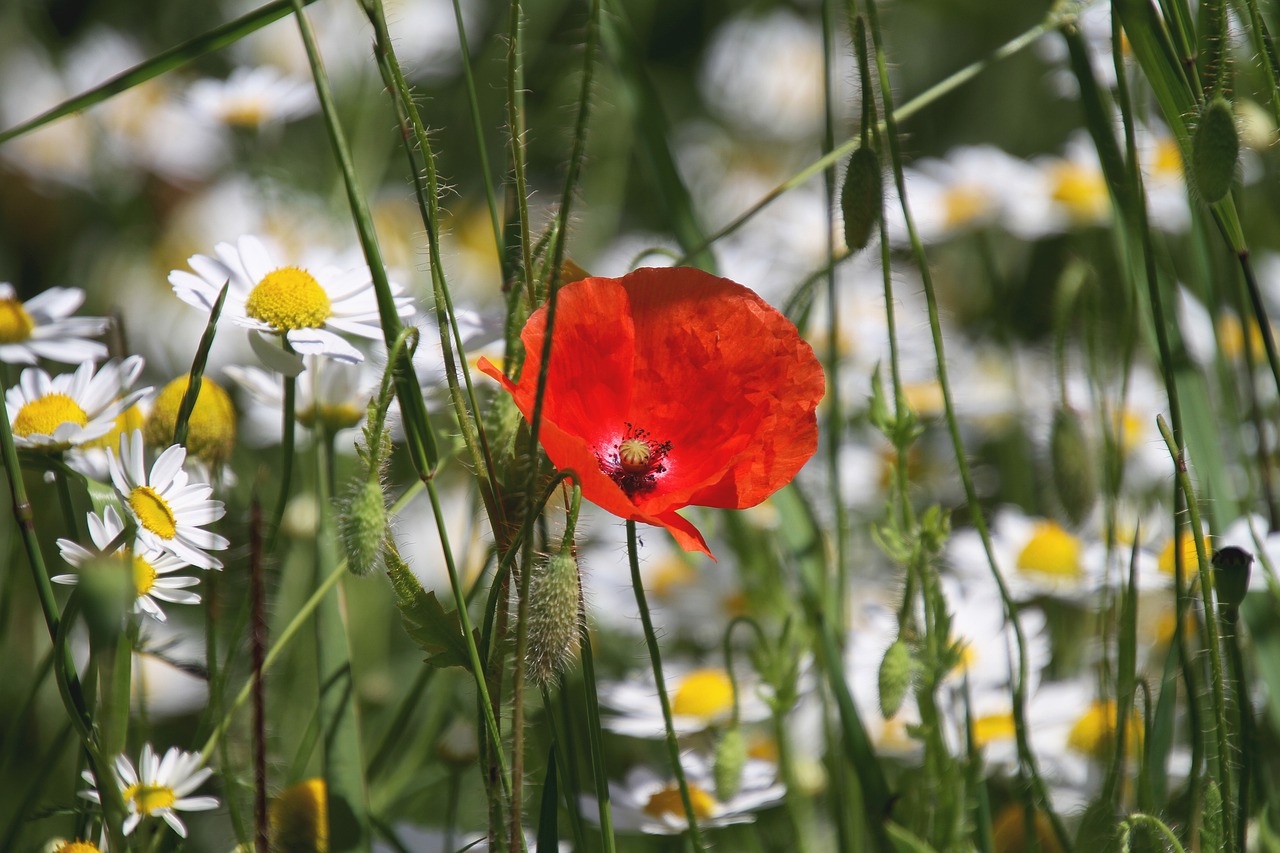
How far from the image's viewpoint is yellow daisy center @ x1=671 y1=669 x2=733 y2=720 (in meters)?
1.42

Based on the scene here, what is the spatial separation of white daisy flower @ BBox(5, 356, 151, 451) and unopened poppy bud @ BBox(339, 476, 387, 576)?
25cm

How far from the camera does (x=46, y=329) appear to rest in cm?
104

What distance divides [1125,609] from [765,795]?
15.0 inches

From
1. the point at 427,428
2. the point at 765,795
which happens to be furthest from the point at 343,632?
the point at 765,795

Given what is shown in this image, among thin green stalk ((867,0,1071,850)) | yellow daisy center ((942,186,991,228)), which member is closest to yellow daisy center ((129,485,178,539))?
thin green stalk ((867,0,1071,850))

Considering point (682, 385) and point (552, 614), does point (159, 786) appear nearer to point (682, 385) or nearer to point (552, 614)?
point (552, 614)

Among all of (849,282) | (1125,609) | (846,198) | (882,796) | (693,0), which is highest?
(693,0)

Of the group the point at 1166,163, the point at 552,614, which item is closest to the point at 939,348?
the point at 552,614

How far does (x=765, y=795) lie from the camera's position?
3.69 ft

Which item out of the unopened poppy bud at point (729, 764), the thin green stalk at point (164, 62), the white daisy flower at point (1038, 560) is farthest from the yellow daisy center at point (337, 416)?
the white daisy flower at point (1038, 560)

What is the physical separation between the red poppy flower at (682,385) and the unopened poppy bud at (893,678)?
188 millimetres

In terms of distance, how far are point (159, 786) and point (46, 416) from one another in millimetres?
297

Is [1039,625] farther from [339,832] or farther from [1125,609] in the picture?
[339,832]

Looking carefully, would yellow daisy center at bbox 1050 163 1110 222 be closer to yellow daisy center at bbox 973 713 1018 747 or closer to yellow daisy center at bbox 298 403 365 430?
yellow daisy center at bbox 973 713 1018 747
